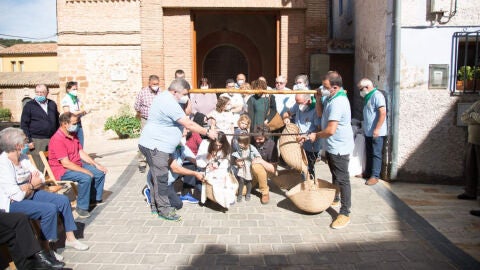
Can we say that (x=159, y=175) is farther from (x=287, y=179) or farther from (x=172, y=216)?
(x=287, y=179)

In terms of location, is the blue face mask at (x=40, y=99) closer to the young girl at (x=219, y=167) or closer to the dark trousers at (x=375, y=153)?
the young girl at (x=219, y=167)

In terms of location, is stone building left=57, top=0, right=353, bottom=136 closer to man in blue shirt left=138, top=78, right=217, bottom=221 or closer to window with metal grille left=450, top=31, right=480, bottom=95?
window with metal grille left=450, top=31, right=480, bottom=95

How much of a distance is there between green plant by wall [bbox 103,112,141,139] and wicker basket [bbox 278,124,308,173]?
26.3 feet

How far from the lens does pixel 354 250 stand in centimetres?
425

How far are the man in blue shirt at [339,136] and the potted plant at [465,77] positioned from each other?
2.90 metres

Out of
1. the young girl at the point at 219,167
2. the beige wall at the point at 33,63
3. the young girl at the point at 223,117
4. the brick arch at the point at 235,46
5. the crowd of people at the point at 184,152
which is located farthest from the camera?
the beige wall at the point at 33,63

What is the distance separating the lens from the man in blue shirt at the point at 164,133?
4871 millimetres

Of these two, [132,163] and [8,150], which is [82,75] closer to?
[132,163]

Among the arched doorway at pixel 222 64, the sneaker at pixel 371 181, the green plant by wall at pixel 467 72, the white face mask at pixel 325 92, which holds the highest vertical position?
the arched doorway at pixel 222 64

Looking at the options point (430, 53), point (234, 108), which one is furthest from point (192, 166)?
point (430, 53)

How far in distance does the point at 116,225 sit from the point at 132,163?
11.6ft

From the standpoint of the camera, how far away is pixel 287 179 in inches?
248

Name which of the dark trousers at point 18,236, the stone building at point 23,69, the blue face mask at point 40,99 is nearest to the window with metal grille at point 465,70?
the dark trousers at point 18,236

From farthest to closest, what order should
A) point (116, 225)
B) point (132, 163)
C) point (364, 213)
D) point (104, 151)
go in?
point (104, 151) < point (132, 163) < point (364, 213) < point (116, 225)
